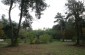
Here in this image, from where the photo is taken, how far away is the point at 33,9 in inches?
1174

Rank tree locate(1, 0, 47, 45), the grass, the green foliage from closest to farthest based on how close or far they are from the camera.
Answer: the grass < tree locate(1, 0, 47, 45) < the green foliage

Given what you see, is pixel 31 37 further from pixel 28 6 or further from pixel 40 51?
pixel 40 51

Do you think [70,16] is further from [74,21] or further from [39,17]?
[39,17]

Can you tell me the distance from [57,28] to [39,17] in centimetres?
3889

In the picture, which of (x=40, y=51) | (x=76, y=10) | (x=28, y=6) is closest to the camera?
(x=40, y=51)

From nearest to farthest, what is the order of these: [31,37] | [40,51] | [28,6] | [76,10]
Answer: [40,51]
[28,6]
[76,10]
[31,37]

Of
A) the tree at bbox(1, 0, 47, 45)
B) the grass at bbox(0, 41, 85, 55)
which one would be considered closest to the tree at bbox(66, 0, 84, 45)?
the tree at bbox(1, 0, 47, 45)

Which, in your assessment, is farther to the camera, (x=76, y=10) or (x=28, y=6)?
(x=76, y=10)

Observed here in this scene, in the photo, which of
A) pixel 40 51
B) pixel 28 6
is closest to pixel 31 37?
pixel 28 6

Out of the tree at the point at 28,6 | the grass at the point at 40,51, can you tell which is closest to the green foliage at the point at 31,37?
the tree at the point at 28,6

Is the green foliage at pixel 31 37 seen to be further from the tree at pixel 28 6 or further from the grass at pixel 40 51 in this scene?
the grass at pixel 40 51

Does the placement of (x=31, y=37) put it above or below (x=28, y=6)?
below

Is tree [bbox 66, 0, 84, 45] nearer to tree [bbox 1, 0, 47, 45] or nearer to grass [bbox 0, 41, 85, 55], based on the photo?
tree [bbox 1, 0, 47, 45]

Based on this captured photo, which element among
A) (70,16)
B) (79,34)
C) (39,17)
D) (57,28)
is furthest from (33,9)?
(57,28)
